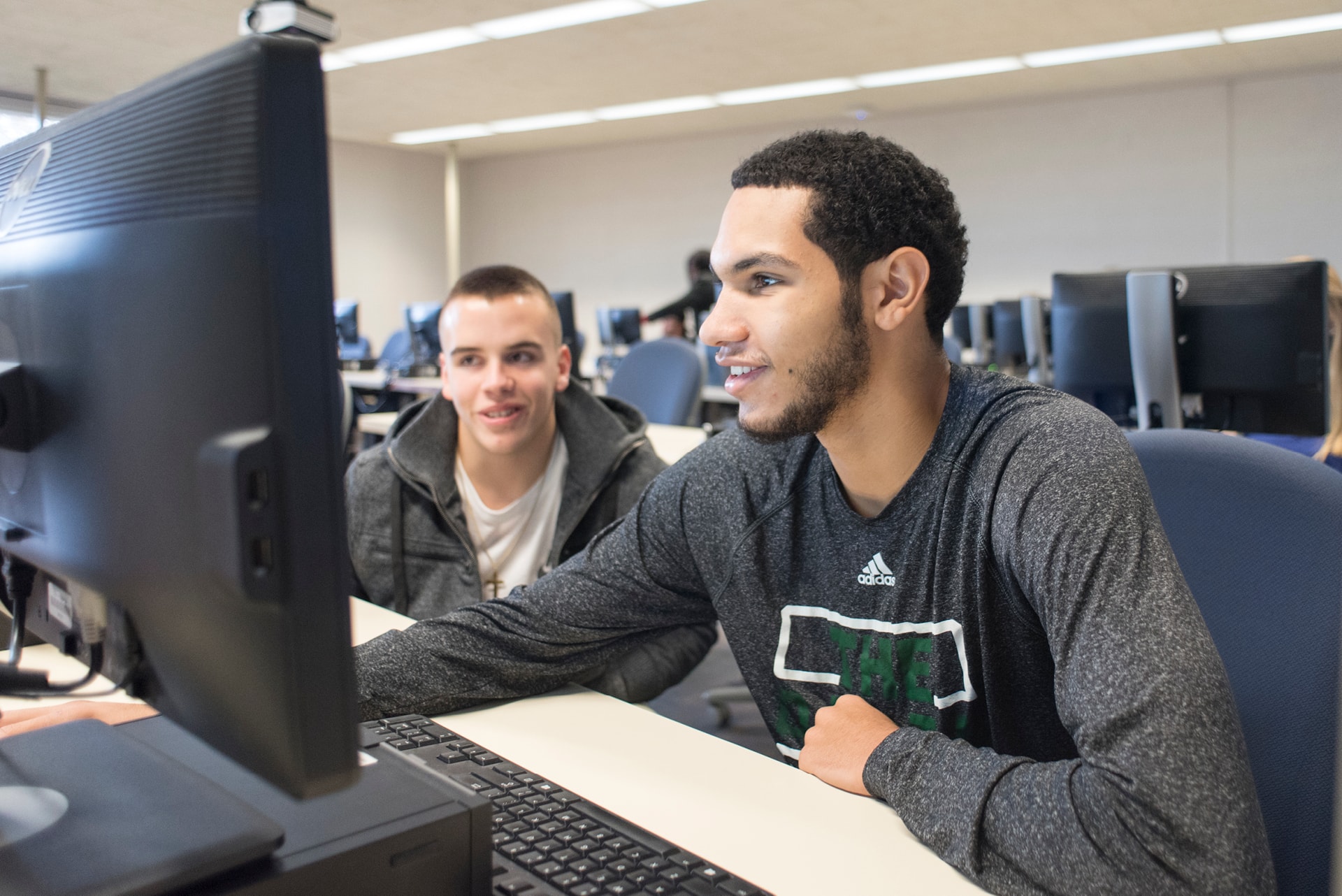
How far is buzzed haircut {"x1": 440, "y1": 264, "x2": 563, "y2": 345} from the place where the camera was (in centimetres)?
181

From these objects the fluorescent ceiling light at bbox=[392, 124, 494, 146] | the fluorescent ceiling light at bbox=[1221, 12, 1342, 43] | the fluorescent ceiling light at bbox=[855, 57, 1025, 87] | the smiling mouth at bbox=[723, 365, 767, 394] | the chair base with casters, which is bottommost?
the chair base with casters

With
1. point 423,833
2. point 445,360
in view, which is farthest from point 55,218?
point 445,360

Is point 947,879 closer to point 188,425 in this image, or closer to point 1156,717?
point 1156,717

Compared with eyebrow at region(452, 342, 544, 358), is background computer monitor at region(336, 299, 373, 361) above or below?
above

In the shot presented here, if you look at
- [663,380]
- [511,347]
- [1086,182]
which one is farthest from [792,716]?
[1086,182]

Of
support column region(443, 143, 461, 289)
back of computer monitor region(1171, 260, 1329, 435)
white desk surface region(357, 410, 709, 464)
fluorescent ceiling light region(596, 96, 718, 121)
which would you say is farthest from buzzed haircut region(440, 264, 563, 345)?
support column region(443, 143, 461, 289)

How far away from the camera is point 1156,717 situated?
729 mm

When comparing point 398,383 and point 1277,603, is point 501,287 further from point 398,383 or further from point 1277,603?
point 398,383

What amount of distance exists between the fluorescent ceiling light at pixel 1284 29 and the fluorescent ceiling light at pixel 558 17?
12.4 ft

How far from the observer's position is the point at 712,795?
0.86 meters

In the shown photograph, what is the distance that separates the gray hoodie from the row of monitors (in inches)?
43.7

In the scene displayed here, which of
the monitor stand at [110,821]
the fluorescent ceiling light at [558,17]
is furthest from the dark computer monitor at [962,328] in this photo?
the monitor stand at [110,821]

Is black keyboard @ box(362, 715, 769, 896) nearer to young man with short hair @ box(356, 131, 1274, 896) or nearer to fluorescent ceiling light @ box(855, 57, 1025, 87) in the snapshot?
young man with short hair @ box(356, 131, 1274, 896)

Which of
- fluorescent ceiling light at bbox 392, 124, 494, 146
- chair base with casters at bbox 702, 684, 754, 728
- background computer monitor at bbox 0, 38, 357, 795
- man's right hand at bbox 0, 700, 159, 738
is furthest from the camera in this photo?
fluorescent ceiling light at bbox 392, 124, 494, 146
